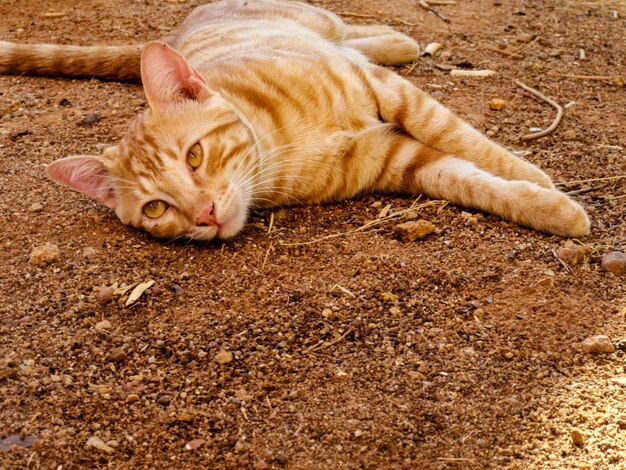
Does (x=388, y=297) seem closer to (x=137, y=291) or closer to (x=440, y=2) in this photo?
(x=137, y=291)

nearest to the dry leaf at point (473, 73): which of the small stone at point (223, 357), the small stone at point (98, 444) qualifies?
the small stone at point (223, 357)

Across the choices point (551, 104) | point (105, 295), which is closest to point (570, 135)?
point (551, 104)

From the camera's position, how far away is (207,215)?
3232 millimetres

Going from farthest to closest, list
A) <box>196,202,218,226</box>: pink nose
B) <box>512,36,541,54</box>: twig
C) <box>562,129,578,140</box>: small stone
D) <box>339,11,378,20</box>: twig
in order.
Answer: <box>339,11,378,20</box>: twig, <box>512,36,541,54</box>: twig, <box>562,129,578,140</box>: small stone, <box>196,202,218,226</box>: pink nose

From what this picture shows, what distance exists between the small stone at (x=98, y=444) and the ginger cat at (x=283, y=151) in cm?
112

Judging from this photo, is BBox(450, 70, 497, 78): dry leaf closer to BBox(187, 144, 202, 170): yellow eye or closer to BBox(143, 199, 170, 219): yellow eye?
BBox(187, 144, 202, 170): yellow eye

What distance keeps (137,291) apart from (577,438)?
177 centimetres

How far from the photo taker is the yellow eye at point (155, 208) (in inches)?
132

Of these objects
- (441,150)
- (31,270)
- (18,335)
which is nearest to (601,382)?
(441,150)

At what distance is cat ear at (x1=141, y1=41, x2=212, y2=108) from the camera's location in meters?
3.31

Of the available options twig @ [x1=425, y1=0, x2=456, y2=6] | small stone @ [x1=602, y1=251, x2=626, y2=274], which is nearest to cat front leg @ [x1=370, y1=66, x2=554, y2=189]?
small stone @ [x1=602, y1=251, x2=626, y2=274]

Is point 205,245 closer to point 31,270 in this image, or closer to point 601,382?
point 31,270

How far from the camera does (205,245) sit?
3484 millimetres

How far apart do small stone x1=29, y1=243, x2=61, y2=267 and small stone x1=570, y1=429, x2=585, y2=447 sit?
2228mm
